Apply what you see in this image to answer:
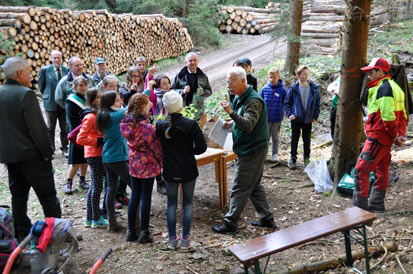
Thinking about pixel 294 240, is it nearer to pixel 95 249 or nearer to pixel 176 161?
pixel 176 161

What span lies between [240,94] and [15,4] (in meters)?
13.2

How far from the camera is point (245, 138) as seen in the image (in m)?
4.42

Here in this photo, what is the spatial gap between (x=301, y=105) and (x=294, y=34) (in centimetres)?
511

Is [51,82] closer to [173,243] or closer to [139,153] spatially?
[139,153]

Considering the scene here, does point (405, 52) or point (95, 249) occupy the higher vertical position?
point (405, 52)

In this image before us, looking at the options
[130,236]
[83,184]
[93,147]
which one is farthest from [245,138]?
[83,184]

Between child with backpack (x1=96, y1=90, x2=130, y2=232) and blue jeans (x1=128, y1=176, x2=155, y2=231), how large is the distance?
1.02 ft

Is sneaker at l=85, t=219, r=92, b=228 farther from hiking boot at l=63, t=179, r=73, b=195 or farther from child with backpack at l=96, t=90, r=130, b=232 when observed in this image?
hiking boot at l=63, t=179, r=73, b=195

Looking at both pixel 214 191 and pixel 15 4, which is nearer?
pixel 214 191

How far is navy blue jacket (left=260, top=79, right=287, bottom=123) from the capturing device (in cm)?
682

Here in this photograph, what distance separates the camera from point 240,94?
4445mm

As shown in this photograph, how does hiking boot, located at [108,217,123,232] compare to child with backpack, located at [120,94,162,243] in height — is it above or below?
below

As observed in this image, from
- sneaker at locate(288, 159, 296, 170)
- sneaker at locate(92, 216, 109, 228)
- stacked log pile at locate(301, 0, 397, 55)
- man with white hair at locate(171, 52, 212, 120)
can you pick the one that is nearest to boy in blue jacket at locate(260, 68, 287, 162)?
sneaker at locate(288, 159, 296, 170)

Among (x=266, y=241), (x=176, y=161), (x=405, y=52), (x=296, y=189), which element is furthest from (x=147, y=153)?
(x=405, y=52)
